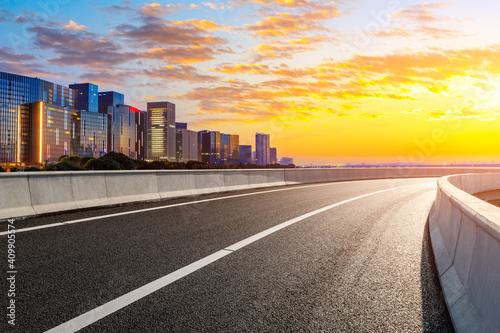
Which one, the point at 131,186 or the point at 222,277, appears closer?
the point at 222,277

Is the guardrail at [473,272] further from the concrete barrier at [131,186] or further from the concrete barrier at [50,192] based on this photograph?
the concrete barrier at [131,186]

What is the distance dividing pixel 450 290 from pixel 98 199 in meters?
9.45

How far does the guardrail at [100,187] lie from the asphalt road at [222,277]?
75 centimetres

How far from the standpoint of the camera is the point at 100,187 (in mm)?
11227

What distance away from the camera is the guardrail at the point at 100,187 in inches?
352

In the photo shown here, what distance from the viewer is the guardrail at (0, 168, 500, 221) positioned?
894cm

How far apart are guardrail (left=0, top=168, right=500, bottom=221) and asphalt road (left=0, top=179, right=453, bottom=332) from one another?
0.75 metres

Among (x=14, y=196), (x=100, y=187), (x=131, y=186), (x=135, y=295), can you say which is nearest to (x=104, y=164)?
(x=131, y=186)

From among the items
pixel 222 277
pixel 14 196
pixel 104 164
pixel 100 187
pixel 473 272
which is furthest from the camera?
pixel 104 164

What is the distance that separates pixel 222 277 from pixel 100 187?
7.57 m

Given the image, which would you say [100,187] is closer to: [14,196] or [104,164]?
[14,196]

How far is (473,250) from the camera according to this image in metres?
3.65

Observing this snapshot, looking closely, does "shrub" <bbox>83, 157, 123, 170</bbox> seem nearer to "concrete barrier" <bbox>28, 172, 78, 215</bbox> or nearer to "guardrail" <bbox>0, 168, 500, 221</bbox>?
"guardrail" <bbox>0, 168, 500, 221</bbox>

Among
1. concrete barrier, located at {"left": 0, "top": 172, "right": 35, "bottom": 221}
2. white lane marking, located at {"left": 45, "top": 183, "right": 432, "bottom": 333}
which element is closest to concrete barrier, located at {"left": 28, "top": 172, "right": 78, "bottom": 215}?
concrete barrier, located at {"left": 0, "top": 172, "right": 35, "bottom": 221}
